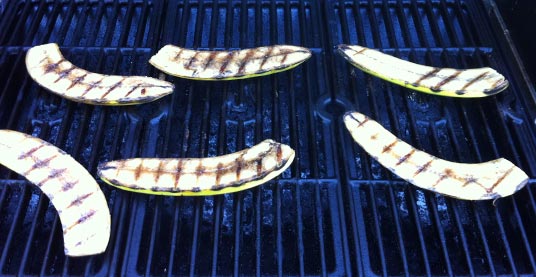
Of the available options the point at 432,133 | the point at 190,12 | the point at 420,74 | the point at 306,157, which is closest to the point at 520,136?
the point at 432,133

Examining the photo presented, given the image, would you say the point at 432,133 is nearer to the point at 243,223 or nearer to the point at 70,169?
the point at 243,223

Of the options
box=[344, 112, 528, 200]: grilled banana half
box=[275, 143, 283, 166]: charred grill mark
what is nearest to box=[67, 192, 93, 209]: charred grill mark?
box=[275, 143, 283, 166]: charred grill mark

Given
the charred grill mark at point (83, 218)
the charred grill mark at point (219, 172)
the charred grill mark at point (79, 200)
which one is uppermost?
the charred grill mark at point (219, 172)

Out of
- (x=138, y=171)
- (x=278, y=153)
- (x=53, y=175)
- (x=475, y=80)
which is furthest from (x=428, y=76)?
(x=53, y=175)

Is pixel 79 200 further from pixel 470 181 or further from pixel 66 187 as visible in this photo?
pixel 470 181

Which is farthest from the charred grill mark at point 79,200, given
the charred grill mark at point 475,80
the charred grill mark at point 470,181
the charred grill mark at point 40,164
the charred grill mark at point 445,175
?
the charred grill mark at point 475,80

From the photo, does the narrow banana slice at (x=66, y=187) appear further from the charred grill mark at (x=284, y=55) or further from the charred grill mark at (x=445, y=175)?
the charred grill mark at (x=445, y=175)

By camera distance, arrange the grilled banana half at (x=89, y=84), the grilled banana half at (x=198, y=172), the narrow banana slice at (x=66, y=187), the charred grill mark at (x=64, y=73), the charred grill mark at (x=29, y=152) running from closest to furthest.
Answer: the narrow banana slice at (x=66, y=187) < the grilled banana half at (x=198, y=172) < the charred grill mark at (x=29, y=152) < the grilled banana half at (x=89, y=84) < the charred grill mark at (x=64, y=73)
